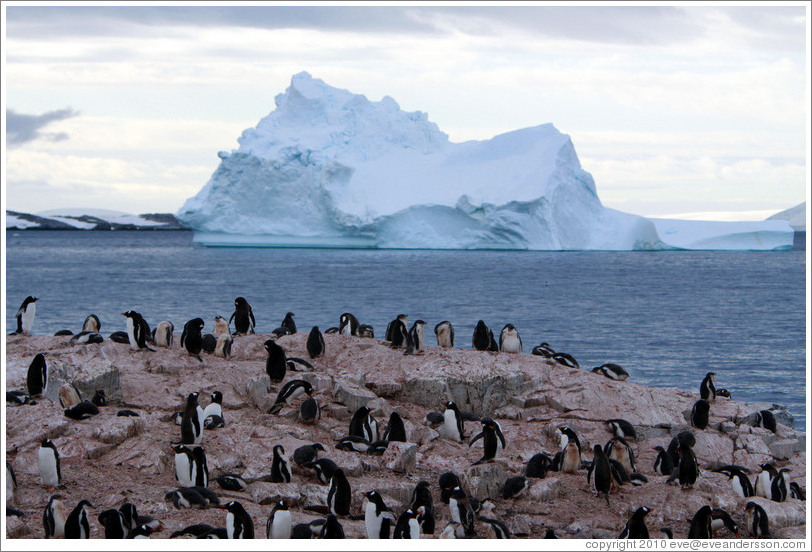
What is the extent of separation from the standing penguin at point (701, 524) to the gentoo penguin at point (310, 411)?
4368 mm

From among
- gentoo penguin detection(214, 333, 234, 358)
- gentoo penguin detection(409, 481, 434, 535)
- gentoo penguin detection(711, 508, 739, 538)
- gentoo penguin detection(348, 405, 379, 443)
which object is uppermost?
gentoo penguin detection(214, 333, 234, 358)

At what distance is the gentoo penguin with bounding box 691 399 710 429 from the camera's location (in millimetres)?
11867

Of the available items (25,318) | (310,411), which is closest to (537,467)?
(310,411)

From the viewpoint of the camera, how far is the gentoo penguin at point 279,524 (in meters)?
7.61

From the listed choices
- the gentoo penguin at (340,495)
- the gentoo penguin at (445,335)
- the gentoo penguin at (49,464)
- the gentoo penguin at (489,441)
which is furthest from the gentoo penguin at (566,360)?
the gentoo penguin at (49,464)

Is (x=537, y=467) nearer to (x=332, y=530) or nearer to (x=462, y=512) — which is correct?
(x=462, y=512)

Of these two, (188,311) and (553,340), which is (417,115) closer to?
(188,311)

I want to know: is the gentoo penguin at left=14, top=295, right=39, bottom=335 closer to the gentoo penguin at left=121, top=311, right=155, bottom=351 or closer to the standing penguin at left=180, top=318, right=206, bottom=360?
the gentoo penguin at left=121, top=311, right=155, bottom=351

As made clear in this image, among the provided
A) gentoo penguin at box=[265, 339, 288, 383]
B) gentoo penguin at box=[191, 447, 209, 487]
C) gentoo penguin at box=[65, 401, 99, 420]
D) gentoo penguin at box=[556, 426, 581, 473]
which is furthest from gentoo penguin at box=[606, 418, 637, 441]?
gentoo penguin at box=[65, 401, 99, 420]

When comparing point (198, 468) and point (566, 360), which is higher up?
point (566, 360)

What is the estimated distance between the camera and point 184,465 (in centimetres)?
889

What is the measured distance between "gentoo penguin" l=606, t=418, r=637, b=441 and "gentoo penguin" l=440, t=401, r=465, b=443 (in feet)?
6.05

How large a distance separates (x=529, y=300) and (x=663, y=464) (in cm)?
3016

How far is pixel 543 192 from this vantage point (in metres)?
51.1
